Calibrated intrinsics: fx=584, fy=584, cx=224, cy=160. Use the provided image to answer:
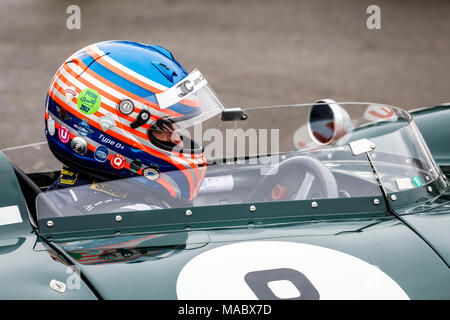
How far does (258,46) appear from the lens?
30.1 feet

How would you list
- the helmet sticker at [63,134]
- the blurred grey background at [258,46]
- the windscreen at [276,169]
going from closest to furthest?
the windscreen at [276,169], the helmet sticker at [63,134], the blurred grey background at [258,46]

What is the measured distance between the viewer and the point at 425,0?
10445 millimetres

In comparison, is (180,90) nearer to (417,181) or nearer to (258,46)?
(417,181)

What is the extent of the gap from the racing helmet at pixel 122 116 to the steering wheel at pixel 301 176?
0.27m

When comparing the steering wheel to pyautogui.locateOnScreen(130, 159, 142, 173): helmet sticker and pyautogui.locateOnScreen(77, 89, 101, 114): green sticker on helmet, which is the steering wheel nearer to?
pyautogui.locateOnScreen(130, 159, 142, 173): helmet sticker

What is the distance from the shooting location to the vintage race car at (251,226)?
154 centimetres

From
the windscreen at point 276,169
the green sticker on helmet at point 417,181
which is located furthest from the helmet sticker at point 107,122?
the green sticker on helmet at point 417,181

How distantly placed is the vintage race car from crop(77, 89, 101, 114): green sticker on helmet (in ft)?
0.89

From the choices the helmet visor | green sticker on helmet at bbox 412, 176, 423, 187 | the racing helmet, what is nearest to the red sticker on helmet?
the racing helmet

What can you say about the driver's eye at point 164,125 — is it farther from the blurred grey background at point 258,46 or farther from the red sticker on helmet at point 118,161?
the blurred grey background at point 258,46

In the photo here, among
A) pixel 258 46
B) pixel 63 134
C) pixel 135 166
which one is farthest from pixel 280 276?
pixel 258 46

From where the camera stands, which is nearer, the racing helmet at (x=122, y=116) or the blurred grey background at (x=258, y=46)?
the racing helmet at (x=122, y=116)

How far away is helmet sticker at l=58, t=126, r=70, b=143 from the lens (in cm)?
208

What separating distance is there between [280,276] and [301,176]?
2.22 feet
